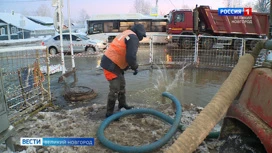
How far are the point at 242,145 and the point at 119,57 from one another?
2.67 meters

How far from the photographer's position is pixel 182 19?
1941cm

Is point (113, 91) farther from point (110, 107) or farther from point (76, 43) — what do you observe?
point (76, 43)

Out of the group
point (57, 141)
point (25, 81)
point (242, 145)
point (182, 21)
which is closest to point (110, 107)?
point (57, 141)

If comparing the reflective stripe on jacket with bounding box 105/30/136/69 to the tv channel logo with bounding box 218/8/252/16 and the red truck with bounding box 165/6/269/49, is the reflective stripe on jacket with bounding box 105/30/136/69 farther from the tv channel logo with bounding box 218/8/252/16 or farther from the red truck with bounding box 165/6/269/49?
the tv channel logo with bounding box 218/8/252/16

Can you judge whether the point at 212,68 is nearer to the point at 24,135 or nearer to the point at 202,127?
the point at 24,135

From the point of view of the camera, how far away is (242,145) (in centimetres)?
218

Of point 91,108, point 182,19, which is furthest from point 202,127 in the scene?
point 182,19

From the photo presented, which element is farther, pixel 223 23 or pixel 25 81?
pixel 223 23

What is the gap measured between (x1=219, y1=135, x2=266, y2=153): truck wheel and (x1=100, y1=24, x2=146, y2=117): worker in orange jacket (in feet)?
7.58

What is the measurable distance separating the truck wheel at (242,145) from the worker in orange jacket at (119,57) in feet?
7.58

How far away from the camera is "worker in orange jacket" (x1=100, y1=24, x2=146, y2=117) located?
416 cm

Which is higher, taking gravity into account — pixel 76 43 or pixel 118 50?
pixel 76 43

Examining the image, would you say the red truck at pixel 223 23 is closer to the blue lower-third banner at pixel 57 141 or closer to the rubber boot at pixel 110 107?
the rubber boot at pixel 110 107

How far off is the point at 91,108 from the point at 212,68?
6.15 m
